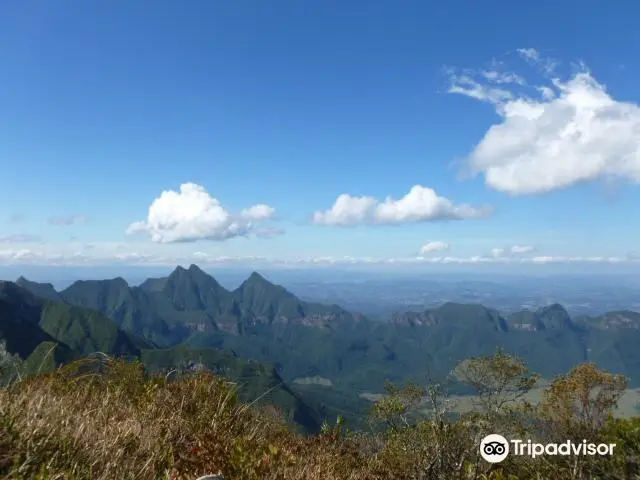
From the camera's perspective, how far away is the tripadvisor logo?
9.25m

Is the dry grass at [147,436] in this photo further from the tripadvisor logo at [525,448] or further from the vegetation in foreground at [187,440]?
the tripadvisor logo at [525,448]

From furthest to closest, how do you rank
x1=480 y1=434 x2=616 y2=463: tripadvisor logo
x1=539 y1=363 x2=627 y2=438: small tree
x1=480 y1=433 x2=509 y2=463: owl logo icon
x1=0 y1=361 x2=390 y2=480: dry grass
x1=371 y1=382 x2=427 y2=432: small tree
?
x1=371 y1=382 x2=427 y2=432: small tree, x1=539 y1=363 x2=627 y2=438: small tree, x1=480 y1=434 x2=616 y2=463: tripadvisor logo, x1=480 y1=433 x2=509 y2=463: owl logo icon, x1=0 y1=361 x2=390 y2=480: dry grass

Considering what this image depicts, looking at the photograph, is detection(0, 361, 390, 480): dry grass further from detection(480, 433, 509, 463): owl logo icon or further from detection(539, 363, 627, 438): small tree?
detection(539, 363, 627, 438): small tree

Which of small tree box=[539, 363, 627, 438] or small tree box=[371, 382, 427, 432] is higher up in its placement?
small tree box=[539, 363, 627, 438]

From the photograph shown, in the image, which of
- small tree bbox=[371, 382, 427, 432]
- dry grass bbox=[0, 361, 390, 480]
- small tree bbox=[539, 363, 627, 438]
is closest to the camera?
dry grass bbox=[0, 361, 390, 480]

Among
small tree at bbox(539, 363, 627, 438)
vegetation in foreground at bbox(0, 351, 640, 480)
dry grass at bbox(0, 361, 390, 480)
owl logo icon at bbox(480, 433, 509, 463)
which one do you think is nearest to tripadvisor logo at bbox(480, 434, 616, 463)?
owl logo icon at bbox(480, 433, 509, 463)

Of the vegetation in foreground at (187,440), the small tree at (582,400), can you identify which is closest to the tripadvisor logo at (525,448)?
the vegetation in foreground at (187,440)

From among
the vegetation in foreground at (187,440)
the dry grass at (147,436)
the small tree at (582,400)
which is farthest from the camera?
the small tree at (582,400)

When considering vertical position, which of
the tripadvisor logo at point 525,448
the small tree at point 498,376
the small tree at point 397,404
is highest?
the tripadvisor logo at point 525,448

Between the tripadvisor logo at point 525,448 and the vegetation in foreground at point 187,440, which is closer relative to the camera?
the vegetation in foreground at point 187,440

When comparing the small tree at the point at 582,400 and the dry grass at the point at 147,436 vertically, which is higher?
the dry grass at the point at 147,436

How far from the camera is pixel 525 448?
1362 cm

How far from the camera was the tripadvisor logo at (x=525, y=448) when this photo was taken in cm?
925

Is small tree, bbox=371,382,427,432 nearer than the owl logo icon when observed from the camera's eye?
No
